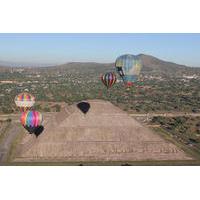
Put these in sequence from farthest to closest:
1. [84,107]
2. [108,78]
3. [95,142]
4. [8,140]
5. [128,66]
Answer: [108,78], [8,140], [84,107], [95,142], [128,66]

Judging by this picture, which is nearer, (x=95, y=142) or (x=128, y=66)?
(x=128, y=66)

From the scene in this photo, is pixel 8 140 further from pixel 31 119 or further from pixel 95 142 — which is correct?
pixel 95 142

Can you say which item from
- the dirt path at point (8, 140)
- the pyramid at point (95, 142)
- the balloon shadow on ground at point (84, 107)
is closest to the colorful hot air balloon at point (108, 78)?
the balloon shadow on ground at point (84, 107)

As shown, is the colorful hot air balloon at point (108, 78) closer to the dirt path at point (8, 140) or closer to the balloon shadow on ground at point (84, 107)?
the balloon shadow on ground at point (84, 107)

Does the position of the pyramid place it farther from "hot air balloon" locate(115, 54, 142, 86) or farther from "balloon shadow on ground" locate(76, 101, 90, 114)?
"hot air balloon" locate(115, 54, 142, 86)

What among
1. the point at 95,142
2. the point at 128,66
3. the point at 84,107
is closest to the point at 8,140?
the point at 84,107

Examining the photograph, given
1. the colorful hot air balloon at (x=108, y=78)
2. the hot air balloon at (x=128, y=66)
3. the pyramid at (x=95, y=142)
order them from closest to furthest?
the pyramid at (x=95, y=142), the hot air balloon at (x=128, y=66), the colorful hot air balloon at (x=108, y=78)

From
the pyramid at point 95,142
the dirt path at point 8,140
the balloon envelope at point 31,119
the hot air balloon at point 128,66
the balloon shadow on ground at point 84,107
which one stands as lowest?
the dirt path at point 8,140
